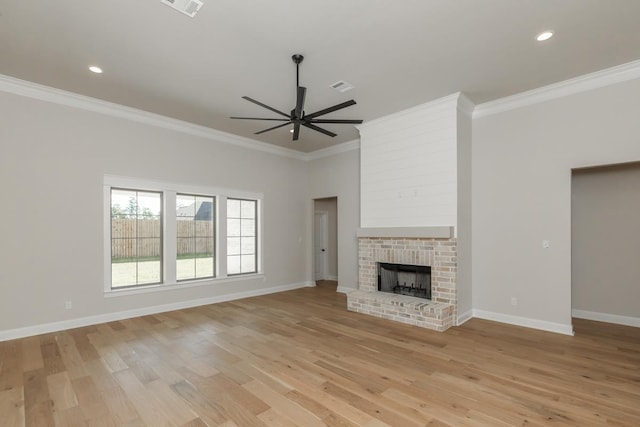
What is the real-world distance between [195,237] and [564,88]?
6.46m

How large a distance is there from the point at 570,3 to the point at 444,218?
2.85 m

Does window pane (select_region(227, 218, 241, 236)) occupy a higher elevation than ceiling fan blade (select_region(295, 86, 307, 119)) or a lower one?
lower

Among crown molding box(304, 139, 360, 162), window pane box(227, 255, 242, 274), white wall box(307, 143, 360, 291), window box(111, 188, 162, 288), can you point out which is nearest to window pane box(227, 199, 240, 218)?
window pane box(227, 255, 242, 274)

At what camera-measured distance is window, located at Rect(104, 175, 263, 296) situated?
507cm

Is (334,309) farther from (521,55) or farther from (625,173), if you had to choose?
(625,173)

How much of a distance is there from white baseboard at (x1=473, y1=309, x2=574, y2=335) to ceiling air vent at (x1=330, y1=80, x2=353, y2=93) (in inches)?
160

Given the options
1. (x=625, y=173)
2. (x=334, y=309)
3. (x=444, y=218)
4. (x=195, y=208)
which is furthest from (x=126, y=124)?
(x=625, y=173)

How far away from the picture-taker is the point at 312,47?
3.40 m

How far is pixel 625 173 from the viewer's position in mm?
4602

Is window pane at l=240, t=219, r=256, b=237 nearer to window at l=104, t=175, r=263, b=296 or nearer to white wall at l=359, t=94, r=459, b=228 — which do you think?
window at l=104, t=175, r=263, b=296

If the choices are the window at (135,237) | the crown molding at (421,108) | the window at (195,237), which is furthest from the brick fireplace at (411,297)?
the window at (135,237)

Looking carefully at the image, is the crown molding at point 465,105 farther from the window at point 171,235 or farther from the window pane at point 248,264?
the window pane at point 248,264

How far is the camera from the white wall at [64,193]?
13.6 ft

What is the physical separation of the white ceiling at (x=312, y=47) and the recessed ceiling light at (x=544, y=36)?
7cm
